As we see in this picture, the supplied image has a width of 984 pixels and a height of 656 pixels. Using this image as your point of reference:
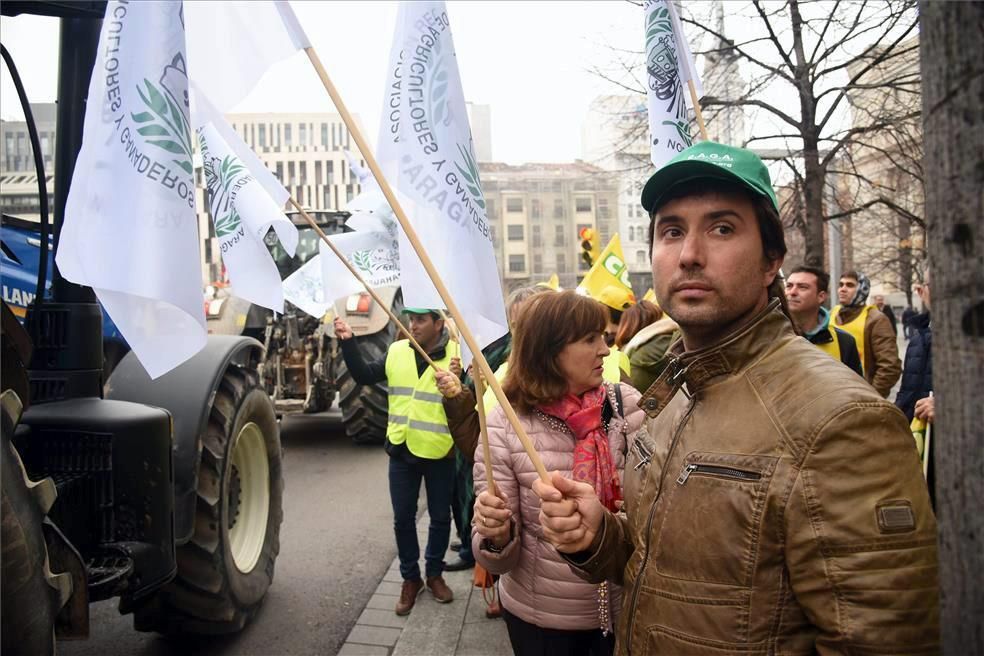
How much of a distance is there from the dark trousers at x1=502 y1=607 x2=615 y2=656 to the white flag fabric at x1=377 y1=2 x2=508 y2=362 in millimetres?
1044

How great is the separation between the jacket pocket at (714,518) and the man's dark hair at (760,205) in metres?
0.53

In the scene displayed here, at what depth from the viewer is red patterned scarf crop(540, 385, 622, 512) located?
2412 millimetres

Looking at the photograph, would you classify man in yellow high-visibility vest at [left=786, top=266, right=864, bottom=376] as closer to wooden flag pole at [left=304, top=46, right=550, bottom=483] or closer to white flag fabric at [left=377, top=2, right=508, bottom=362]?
white flag fabric at [left=377, top=2, right=508, bottom=362]

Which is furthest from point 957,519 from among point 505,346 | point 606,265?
point 606,265

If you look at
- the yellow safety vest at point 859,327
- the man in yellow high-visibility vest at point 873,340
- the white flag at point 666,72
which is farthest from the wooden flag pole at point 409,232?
the yellow safety vest at point 859,327

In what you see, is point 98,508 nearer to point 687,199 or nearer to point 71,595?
point 71,595

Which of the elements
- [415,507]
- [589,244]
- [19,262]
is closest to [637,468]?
[415,507]

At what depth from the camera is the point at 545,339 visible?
8.68 feet

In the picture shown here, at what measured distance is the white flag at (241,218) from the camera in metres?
3.06

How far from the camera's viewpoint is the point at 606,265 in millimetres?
6566

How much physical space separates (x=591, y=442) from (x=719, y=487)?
115cm

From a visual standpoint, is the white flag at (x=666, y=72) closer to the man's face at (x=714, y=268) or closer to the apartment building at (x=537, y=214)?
the man's face at (x=714, y=268)

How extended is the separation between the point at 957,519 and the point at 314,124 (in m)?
110

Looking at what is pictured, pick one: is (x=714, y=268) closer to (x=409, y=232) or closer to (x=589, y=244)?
(x=409, y=232)
